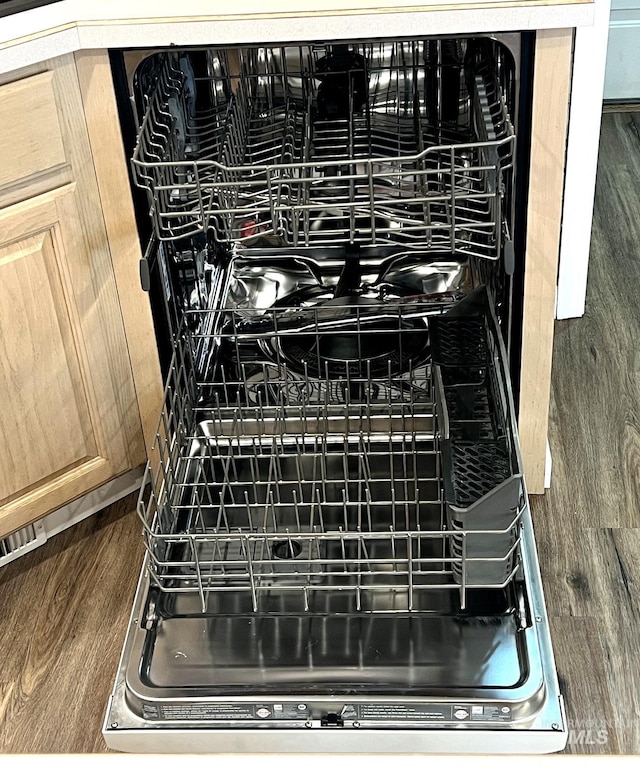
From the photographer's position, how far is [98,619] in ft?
5.37

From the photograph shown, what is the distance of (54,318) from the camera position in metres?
1.54

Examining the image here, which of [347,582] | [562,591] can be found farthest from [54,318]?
[562,591]

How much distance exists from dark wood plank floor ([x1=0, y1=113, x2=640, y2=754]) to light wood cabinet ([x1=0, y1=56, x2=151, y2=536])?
146 millimetres

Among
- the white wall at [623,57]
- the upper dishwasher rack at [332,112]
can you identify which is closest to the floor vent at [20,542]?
the upper dishwasher rack at [332,112]

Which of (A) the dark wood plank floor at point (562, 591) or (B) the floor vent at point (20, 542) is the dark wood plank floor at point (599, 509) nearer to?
(A) the dark wood plank floor at point (562, 591)

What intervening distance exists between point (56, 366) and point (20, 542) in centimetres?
38

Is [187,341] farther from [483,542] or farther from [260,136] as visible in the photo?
[483,542]

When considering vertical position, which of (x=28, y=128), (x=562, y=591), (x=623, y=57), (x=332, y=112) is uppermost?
(x=28, y=128)

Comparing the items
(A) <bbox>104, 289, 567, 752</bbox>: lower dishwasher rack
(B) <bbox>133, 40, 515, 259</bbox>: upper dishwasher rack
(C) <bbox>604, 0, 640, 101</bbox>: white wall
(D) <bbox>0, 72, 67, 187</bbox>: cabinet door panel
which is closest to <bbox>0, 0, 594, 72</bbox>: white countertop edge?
(D) <bbox>0, 72, 67, 187</bbox>: cabinet door panel

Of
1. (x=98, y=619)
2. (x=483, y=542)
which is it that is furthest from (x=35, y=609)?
(x=483, y=542)

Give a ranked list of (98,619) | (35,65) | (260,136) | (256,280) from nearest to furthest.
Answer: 1. (35,65)
2. (98,619)
3. (260,136)
4. (256,280)

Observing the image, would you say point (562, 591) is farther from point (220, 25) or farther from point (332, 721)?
point (220, 25)

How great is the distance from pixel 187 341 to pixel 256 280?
30 cm

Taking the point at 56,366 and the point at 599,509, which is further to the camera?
the point at 599,509
